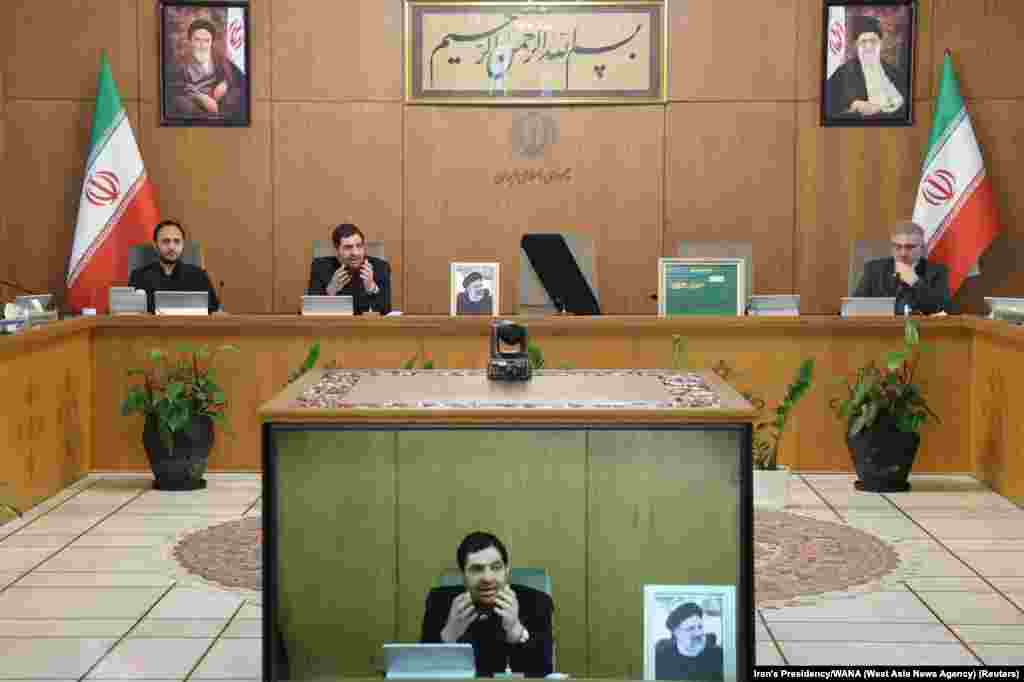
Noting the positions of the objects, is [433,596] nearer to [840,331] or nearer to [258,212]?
[840,331]

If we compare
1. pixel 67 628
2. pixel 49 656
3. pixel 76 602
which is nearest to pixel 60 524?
pixel 76 602

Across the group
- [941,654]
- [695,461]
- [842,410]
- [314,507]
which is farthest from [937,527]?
[314,507]

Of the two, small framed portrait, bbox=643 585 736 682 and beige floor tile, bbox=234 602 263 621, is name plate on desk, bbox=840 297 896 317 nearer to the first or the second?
beige floor tile, bbox=234 602 263 621

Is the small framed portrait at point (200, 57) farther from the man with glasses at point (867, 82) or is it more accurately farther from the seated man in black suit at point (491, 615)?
the seated man in black suit at point (491, 615)

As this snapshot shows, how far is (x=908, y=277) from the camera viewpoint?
9.43m

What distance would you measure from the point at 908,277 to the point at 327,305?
10.9 feet

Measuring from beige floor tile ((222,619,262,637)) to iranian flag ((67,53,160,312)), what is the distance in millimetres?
5127

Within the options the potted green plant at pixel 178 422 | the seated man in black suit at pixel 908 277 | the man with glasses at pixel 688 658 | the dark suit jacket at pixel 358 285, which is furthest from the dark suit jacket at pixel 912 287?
the man with glasses at pixel 688 658

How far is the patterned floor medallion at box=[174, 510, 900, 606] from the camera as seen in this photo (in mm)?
6527

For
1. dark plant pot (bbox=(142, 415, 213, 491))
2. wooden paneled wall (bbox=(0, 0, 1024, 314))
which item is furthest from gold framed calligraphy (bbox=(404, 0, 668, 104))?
dark plant pot (bbox=(142, 415, 213, 491))

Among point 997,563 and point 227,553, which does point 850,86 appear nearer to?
point 997,563

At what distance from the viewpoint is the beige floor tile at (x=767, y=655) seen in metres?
5.35

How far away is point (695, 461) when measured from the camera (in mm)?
4594

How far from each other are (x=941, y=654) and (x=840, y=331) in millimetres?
3629
